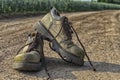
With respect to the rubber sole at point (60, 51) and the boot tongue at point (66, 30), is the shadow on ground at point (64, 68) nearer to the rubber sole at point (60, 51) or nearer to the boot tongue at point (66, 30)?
the rubber sole at point (60, 51)

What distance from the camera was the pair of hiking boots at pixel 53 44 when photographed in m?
5.36

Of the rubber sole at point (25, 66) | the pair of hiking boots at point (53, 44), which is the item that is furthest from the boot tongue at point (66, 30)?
the rubber sole at point (25, 66)

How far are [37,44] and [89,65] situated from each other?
872 millimetres

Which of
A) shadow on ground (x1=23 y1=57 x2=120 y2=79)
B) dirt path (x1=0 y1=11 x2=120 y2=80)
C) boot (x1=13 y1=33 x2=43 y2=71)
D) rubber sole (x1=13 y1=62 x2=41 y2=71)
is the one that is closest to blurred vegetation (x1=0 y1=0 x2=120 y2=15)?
dirt path (x1=0 y1=11 x2=120 y2=80)

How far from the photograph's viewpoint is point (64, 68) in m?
5.63

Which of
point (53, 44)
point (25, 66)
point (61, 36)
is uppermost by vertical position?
point (61, 36)

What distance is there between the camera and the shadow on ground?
17.4 feet

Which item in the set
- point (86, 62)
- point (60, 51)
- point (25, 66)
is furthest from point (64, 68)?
point (25, 66)

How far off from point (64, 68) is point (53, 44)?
1.39 ft

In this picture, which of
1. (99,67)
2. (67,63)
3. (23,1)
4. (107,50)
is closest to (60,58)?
(67,63)

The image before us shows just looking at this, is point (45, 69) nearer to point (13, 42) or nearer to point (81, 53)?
point (81, 53)

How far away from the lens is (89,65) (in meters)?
5.90

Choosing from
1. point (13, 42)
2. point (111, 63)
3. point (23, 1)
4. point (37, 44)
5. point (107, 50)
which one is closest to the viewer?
point (37, 44)

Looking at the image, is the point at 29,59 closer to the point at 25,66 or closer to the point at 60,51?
the point at 25,66
